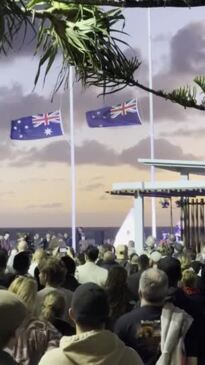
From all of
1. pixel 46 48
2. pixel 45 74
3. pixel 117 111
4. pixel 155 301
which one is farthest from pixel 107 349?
pixel 117 111

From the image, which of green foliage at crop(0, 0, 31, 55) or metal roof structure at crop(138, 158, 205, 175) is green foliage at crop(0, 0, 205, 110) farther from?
metal roof structure at crop(138, 158, 205, 175)

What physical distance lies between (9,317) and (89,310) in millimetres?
701

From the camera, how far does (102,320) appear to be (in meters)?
4.09

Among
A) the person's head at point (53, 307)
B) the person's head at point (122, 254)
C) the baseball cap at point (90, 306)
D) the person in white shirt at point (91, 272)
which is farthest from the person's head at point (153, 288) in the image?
the person's head at point (122, 254)

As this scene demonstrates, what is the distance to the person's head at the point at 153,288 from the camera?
5.69m

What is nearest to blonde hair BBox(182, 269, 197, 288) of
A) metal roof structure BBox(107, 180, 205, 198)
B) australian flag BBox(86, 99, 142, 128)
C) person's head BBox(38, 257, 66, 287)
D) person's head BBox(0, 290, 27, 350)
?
person's head BBox(38, 257, 66, 287)

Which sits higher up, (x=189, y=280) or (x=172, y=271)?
(x=172, y=271)

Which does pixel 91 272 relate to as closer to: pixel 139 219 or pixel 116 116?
pixel 139 219

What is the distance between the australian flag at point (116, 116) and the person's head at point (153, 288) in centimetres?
2511

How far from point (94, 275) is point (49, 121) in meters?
22.5

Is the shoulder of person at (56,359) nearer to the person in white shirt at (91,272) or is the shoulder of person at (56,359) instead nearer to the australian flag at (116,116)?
the person in white shirt at (91,272)

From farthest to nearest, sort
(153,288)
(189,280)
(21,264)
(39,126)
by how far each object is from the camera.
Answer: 1. (39,126)
2. (21,264)
3. (189,280)
4. (153,288)

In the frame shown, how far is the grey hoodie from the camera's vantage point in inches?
153

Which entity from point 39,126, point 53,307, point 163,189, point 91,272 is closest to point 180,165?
point 163,189
